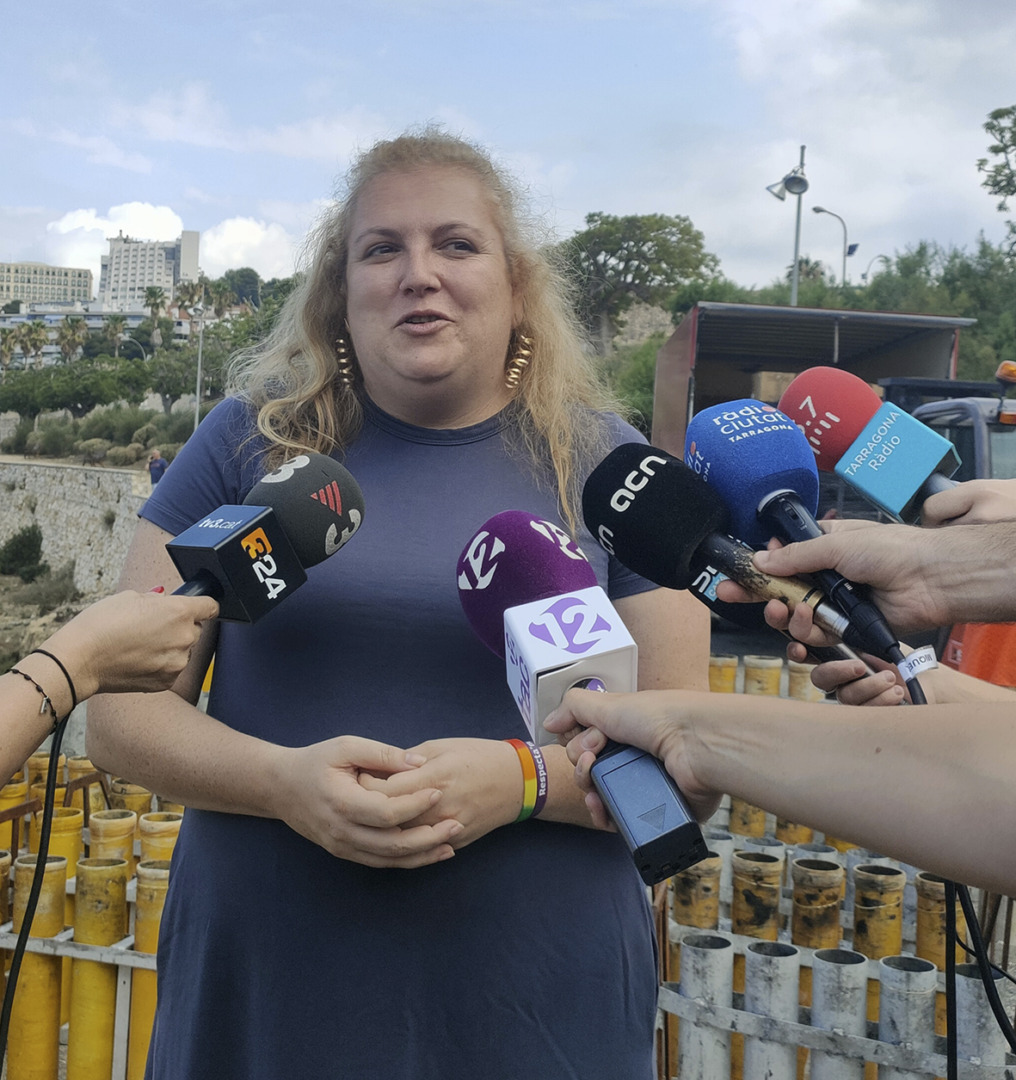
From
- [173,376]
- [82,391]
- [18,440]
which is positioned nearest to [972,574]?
[18,440]

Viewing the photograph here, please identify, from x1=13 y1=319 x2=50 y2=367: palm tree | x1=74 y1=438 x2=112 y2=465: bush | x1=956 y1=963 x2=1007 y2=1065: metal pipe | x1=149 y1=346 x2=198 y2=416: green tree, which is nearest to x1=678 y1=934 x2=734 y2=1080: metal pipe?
x1=956 y1=963 x2=1007 y2=1065: metal pipe

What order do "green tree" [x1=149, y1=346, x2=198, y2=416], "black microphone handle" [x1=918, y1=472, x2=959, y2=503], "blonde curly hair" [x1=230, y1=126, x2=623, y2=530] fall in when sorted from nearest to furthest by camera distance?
"black microphone handle" [x1=918, y1=472, x2=959, y2=503]
"blonde curly hair" [x1=230, y1=126, x2=623, y2=530]
"green tree" [x1=149, y1=346, x2=198, y2=416]

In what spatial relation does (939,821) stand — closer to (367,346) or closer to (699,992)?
(367,346)

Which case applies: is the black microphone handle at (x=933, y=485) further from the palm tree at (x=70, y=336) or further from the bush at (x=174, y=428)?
the palm tree at (x=70, y=336)

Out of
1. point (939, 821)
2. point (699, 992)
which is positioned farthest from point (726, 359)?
point (939, 821)

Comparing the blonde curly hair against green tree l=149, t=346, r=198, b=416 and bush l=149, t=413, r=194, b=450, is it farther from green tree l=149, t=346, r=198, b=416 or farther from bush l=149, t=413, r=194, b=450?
green tree l=149, t=346, r=198, b=416

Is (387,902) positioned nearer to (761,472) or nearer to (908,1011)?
(761,472)

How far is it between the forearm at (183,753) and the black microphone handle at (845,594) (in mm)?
816

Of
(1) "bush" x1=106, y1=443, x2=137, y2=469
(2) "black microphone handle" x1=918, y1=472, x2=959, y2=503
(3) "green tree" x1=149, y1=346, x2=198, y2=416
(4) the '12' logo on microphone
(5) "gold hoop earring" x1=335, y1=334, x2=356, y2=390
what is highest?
(3) "green tree" x1=149, y1=346, x2=198, y2=416

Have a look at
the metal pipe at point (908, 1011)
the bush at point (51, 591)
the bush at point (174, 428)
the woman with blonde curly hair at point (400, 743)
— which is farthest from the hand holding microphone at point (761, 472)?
the bush at point (174, 428)

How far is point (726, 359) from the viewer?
12.8 meters

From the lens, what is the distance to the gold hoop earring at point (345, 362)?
212 cm

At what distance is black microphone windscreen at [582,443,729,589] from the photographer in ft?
4.64

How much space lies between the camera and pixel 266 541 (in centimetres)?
148
